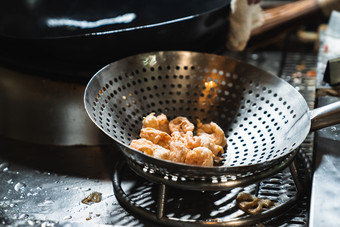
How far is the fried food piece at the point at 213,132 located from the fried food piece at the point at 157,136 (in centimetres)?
16

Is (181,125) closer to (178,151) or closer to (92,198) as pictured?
(178,151)

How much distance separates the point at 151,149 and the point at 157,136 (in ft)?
0.32

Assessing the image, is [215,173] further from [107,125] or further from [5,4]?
[5,4]

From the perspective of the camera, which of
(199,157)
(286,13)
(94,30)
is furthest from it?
A: (286,13)

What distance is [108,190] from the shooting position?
1.52 metres

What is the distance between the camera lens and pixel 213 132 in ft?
5.20

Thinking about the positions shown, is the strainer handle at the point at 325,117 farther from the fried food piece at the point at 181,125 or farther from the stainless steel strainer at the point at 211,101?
the fried food piece at the point at 181,125

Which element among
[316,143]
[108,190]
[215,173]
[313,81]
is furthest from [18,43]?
[313,81]

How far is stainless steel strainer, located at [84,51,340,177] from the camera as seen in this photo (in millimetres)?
1463

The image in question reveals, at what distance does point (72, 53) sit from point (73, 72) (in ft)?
0.33

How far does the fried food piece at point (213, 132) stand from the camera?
1.54 m

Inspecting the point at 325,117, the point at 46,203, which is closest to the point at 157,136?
the point at 46,203

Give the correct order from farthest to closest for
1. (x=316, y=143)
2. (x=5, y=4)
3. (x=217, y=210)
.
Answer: (x=5, y=4) → (x=316, y=143) → (x=217, y=210)

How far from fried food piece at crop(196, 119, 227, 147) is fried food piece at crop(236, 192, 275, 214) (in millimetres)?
213
